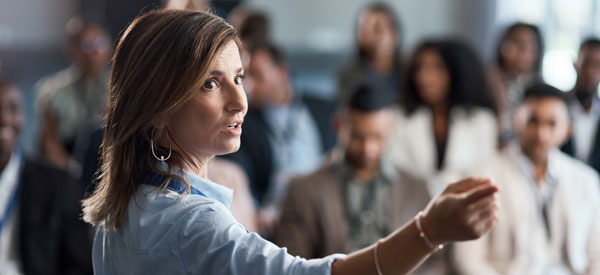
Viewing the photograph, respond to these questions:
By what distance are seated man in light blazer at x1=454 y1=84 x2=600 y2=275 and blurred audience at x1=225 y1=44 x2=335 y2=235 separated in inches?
32.3

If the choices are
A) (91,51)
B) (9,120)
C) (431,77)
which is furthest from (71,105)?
(431,77)

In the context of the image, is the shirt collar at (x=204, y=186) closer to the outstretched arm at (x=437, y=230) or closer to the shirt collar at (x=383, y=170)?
the outstretched arm at (x=437, y=230)

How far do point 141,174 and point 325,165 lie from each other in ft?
4.87

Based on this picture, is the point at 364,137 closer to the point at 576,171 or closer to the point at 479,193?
the point at 576,171

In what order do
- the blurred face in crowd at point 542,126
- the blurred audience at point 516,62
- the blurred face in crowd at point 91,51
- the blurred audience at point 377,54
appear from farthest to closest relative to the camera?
the blurred face in crowd at point 91,51, the blurred audience at point 377,54, the blurred audience at point 516,62, the blurred face in crowd at point 542,126

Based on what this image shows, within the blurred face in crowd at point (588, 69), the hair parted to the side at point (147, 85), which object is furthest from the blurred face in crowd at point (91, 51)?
the hair parted to the side at point (147, 85)

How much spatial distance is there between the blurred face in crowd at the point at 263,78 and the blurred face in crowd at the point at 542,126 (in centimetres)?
115

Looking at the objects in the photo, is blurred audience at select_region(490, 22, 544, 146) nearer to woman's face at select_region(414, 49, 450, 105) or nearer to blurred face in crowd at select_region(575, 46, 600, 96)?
blurred face in crowd at select_region(575, 46, 600, 96)

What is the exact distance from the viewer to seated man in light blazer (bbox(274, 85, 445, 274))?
236 centimetres

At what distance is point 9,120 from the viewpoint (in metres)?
2.45

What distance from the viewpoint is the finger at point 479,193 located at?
87 cm

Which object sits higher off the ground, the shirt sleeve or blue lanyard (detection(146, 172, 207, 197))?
blue lanyard (detection(146, 172, 207, 197))

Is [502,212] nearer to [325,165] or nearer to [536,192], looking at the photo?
[536,192]

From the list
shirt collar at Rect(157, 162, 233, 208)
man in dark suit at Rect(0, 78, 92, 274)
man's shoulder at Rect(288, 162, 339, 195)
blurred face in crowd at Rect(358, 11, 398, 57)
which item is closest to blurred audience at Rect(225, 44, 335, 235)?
blurred face in crowd at Rect(358, 11, 398, 57)
